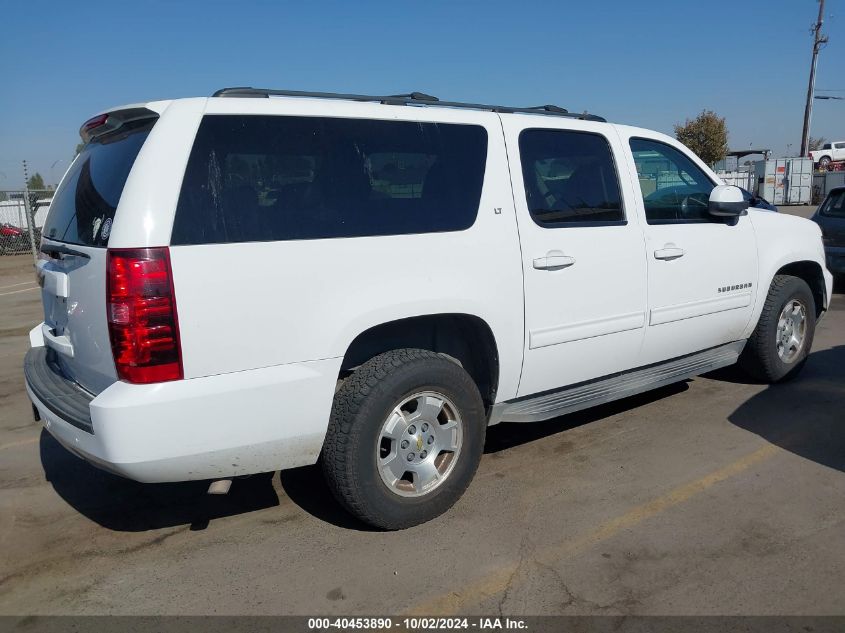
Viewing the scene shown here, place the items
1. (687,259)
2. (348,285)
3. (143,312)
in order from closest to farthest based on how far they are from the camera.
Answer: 1. (143,312)
2. (348,285)
3. (687,259)

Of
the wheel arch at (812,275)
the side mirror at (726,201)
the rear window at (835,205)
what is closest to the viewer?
the side mirror at (726,201)

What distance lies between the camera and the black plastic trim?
289 centimetres

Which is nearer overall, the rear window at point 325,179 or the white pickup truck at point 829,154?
the rear window at point 325,179

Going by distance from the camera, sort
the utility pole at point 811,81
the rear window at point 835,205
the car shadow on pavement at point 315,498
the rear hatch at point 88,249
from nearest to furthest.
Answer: the rear hatch at point 88,249 → the car shadow on pavement at point 315,498 → the rear window at point 835,205 → the utility pole at point 811,81

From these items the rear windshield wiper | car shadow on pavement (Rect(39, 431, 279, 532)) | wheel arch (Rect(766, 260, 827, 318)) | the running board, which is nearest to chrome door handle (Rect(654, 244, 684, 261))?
the running board

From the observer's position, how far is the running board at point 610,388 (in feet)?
12.6

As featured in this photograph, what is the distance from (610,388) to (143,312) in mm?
2761

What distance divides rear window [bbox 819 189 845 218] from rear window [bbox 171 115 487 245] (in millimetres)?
8534

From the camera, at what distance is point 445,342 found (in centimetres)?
372

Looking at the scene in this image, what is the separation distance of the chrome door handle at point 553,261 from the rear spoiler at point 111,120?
197cm

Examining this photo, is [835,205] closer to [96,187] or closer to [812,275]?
[812,275]

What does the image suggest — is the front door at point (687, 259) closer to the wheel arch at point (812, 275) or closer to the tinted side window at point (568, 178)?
the tinted side window at point (568, 178)

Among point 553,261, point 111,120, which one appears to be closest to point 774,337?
point 553,261

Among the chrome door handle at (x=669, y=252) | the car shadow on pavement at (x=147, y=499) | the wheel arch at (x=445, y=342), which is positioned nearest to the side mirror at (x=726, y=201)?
the chrome door handle at (x=669, y=252)
